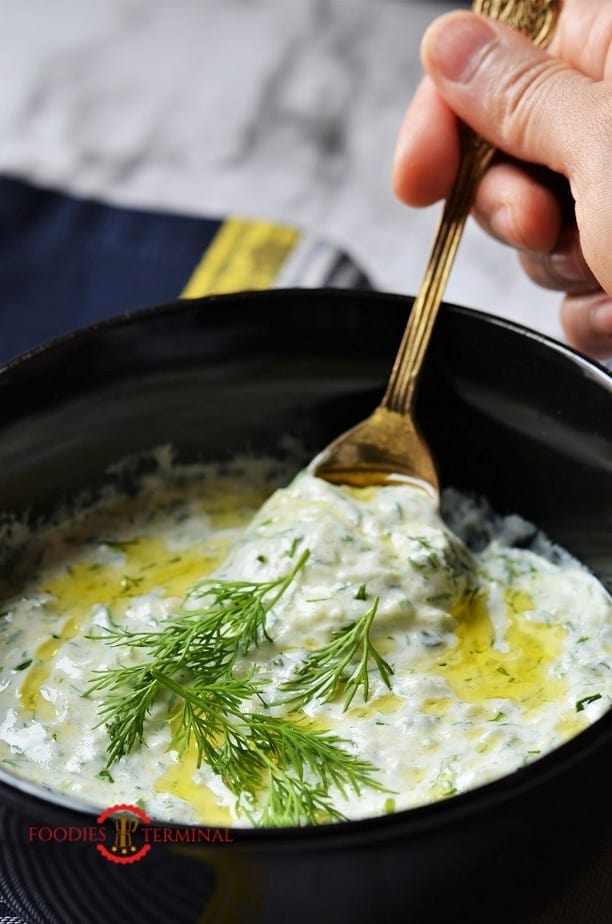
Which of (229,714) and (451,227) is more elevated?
(451,227)

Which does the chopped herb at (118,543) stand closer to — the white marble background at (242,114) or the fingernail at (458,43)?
the fingernail at (458,43)

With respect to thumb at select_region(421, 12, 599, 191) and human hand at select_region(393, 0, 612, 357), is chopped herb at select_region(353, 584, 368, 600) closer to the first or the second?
human hand at select_region(393, 0, 612, 357)

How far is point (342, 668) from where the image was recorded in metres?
1.47

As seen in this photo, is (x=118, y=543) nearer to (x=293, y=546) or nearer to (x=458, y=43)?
(x=293, y=546)

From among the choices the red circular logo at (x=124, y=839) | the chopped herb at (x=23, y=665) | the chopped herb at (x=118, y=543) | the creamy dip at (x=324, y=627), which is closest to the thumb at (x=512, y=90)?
the creamy dip at (x=324, y=627)

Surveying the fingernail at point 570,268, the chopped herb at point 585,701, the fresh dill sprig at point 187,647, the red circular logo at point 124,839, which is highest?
the fingernail at point 570,268

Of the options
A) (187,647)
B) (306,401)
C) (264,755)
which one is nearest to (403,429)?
(306,401)

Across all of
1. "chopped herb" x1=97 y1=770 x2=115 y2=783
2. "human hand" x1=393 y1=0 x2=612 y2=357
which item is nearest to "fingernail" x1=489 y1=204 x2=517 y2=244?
"human hand" x1=393 y1=0 x2=612 y2=357

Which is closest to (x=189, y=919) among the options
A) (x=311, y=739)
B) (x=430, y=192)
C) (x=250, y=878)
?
(x=250, y=878)

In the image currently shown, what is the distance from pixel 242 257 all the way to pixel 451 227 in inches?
33.1

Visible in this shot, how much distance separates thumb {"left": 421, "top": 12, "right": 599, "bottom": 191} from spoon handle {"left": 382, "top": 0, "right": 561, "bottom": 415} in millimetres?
46

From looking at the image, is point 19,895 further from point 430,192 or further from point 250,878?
point 430,192

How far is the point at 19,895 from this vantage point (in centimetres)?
125

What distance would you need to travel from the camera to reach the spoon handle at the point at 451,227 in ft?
5.84
